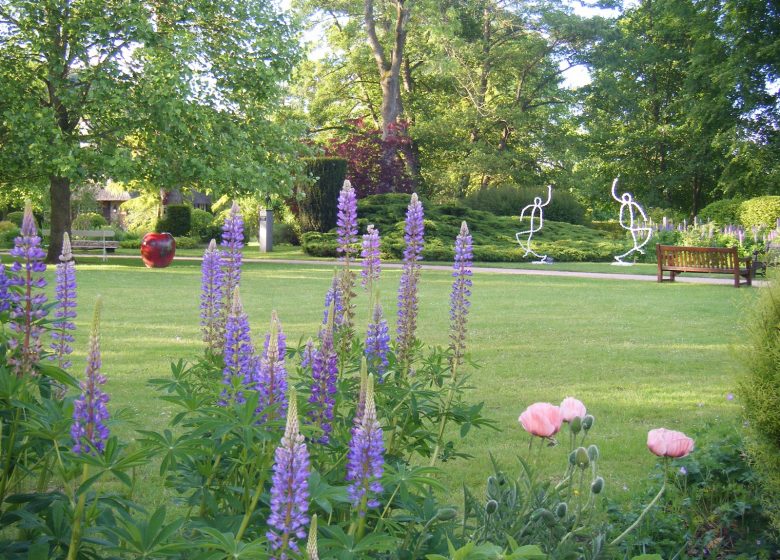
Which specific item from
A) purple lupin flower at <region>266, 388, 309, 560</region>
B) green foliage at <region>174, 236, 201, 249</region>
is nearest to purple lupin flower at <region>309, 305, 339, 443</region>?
purple lupin flower at <region>266, 388, 309, 560</region>

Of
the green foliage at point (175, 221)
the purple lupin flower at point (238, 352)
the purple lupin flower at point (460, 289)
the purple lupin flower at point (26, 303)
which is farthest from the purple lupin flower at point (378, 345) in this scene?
the green foliage at point (175, 221)

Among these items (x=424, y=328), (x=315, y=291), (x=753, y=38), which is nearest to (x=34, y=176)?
(x=315, y=291)

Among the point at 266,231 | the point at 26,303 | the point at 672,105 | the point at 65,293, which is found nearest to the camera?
the point at 26,303

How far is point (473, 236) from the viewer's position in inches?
1137

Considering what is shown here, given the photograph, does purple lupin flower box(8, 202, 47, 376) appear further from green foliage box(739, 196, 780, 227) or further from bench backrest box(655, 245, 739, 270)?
green foliage box(739, 196, 780, 227)

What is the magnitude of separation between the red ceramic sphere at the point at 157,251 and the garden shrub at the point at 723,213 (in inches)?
785

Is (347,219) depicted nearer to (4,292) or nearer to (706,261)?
(4,292)

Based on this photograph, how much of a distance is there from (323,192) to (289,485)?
94.9 ft

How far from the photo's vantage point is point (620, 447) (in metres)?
5.06

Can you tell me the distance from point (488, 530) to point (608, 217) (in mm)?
53426

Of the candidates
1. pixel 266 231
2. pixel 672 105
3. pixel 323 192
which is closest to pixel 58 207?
pixel 266 231

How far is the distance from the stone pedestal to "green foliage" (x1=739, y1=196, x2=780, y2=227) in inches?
697

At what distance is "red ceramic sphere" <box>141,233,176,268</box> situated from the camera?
826 inches

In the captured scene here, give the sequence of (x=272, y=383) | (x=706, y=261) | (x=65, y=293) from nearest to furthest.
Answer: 1. (x=272, y=383)
2. (x=65, y=293)
3. (x=706, y=261)
